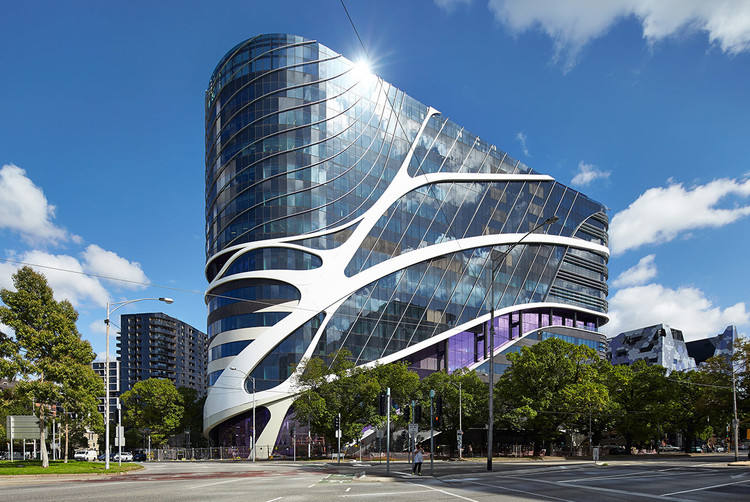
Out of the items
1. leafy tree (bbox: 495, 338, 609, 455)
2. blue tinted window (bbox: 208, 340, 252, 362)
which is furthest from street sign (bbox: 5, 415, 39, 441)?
leafy tree (bbox: 495, 338, 609, 455)

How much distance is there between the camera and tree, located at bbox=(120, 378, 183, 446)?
92500 millimetres

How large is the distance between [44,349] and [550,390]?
4788 cm

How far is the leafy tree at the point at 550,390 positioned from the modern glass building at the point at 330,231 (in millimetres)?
18397

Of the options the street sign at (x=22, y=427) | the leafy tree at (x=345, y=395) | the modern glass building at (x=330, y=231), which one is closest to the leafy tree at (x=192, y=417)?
the modern glass building at (x=330, y=231)

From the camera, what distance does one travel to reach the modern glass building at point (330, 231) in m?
71.4

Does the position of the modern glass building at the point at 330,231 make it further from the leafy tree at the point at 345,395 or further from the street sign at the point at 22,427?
the street sign at the point at 22,427

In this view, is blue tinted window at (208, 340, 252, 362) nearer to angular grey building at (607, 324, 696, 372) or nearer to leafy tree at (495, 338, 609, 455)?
leafy tree at (495, 338, 609, 455)

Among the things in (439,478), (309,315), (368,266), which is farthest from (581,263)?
(439,478)

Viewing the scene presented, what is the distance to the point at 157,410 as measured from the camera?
93.3 m

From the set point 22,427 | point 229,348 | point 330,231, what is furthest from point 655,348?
point 22,427

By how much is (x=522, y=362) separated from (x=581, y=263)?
167 ft

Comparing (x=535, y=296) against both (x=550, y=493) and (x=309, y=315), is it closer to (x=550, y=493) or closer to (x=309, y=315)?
(x=309, y=315)

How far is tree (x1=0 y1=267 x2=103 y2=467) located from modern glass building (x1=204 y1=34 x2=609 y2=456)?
30.1 metres

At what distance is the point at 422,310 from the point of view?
82.7 meters
